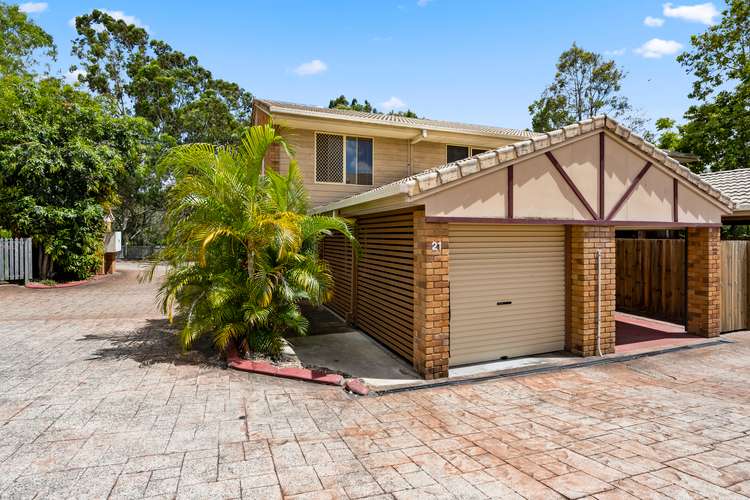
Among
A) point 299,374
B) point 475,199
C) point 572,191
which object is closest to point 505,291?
point 475,199

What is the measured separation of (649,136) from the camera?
95.8 feet

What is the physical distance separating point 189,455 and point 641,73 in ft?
117

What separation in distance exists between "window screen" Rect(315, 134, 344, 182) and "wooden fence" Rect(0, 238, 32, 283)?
37.8 ft

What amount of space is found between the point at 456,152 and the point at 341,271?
5.35 m

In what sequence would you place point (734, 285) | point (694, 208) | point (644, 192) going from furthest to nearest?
point (734, 285)
point (694, 208)
point (644, 192)

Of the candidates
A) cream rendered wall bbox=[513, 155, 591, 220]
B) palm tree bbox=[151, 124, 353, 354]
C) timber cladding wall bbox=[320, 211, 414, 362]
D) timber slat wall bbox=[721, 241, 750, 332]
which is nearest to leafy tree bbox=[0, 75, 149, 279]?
timber cladding wall bbox=[320, 211, 414, 362]

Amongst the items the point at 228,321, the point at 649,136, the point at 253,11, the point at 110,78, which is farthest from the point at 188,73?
the point at 649,136

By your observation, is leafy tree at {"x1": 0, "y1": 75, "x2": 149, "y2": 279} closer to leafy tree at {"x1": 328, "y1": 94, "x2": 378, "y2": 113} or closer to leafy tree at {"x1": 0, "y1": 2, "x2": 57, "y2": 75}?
leafy tree at {"x1": 0, "y1": 2, "x2": 57, "y2": 75}

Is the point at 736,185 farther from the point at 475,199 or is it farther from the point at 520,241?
the point at 475,199

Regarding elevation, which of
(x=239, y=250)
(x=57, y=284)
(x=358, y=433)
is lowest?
(x=358, y=433)

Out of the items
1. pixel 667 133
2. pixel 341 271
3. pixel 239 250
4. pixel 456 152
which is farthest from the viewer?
pixel 667 133

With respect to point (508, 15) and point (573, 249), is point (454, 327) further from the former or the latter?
point (508, 15)

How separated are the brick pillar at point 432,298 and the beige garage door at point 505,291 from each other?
75cm

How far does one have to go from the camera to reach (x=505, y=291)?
722 centimetres
